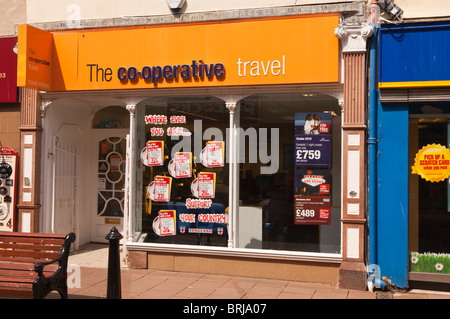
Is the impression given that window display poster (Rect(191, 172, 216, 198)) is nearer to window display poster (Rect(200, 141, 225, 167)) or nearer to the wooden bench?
window display poster (Rect(200, 141, 225, 167))

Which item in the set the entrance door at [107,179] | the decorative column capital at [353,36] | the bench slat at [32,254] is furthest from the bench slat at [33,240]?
the decorative column capital at [353,36]

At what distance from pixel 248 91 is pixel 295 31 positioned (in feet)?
3.84

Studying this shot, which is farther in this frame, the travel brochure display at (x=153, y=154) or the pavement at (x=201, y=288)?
the travel brochure display at (x=153, y=154)

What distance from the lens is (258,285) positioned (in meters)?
7.39

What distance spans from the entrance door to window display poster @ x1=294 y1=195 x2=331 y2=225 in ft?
12.7

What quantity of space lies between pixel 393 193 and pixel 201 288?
308 centimetres

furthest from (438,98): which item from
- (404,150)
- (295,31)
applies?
(295,31)

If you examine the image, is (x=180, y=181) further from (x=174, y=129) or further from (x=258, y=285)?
(x=258, y=285)

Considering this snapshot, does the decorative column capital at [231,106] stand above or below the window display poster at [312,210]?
above

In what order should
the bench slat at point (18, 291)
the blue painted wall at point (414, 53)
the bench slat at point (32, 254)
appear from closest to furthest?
the bench slat at point (18, 291) < the bench slat at point (32, 254) < the blue painted wall at point (414, 53)

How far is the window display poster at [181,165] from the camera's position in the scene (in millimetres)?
8359

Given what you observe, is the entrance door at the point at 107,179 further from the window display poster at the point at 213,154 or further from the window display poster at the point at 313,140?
the window display poster at the point at 313,140

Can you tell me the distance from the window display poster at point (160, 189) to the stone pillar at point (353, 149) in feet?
9.57

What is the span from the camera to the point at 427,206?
7.27 m
